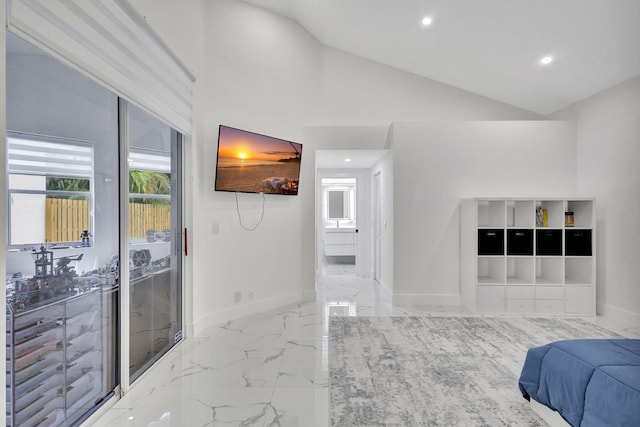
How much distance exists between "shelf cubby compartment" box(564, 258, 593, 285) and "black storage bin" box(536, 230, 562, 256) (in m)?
0.37

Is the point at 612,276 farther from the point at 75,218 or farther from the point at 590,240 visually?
the point at 75,218

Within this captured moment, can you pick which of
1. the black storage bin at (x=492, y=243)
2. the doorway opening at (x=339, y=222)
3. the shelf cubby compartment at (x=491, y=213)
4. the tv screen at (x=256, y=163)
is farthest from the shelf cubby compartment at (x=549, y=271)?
the doorway opening at (x=339, y=222)

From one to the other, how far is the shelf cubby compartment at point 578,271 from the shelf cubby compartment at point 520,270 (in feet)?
1.45

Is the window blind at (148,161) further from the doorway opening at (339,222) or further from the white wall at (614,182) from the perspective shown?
the doorway opening at (339,222)

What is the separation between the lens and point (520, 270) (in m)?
4.41

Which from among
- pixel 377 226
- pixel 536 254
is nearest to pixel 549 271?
pixel 536 254

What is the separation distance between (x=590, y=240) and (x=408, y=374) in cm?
307

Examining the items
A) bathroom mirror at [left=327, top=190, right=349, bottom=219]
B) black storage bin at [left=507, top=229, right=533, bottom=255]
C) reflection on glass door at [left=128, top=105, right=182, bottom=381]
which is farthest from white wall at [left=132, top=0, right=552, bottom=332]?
bathroom mirror at [left=327, top=190, right=349, bottom=219]

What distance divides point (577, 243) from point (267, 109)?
4.18 m

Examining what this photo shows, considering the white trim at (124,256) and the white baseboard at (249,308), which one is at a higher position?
the white trim at (124,256)

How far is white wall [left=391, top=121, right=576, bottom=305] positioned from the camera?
14.7ft

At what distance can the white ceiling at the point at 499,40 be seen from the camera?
3145mm

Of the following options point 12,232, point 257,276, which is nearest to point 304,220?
point 257,276

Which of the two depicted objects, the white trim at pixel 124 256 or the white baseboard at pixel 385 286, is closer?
the white trim at pixel 124 256
